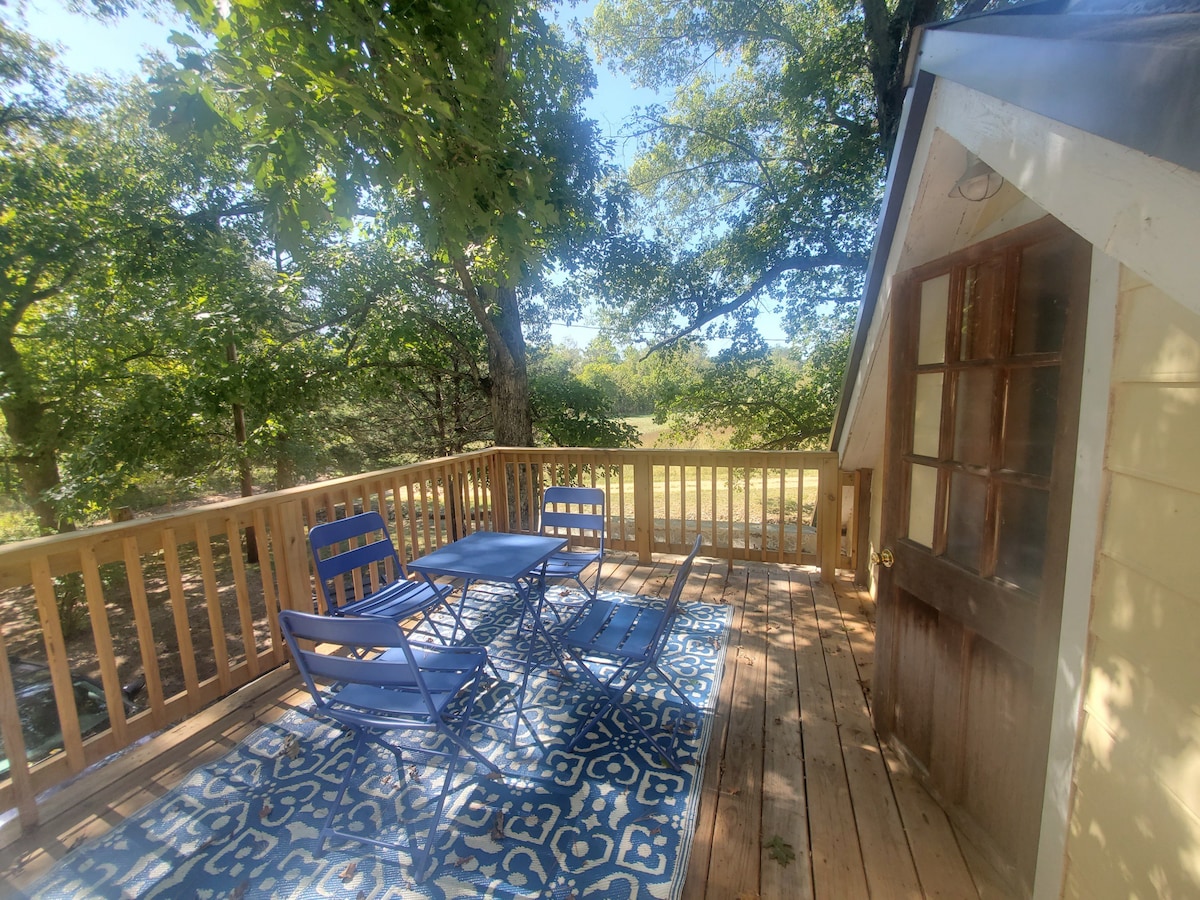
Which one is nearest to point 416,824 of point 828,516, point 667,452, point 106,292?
point 667,452

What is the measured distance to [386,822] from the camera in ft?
5.90

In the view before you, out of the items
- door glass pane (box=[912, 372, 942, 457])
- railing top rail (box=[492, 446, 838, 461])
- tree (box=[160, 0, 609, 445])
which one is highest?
tree (box=[160, 0, 609, 445])

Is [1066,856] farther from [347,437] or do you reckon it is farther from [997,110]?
[347,437]

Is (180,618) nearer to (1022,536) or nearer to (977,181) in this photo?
(1022,536)

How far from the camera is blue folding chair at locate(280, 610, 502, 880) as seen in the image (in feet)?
5.12

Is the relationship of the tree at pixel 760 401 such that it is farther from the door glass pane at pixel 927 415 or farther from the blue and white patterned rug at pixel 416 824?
the blue and white patterned rug at pixel 416 824

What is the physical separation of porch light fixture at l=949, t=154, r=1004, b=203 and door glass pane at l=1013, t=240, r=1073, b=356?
0.45 meters

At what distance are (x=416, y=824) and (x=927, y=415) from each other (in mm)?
2622

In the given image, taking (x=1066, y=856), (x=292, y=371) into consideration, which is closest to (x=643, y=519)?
(x=1066, y=856)

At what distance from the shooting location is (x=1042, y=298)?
4.90ft

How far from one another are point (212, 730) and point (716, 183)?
9.51 m

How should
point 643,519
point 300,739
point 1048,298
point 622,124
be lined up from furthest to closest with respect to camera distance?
1. point 622,124
2. point 643,519
3. point 300,739
4. point 1048,298

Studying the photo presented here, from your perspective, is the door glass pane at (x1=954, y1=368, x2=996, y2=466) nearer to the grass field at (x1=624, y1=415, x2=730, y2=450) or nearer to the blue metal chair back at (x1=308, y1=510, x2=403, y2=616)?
the blue metal chair back at (x1=308, y1=510, x2=403, y2=616)

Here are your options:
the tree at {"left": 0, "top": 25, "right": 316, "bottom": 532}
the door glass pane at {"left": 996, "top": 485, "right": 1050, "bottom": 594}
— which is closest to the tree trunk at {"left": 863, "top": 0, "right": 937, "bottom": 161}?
the door glass pane at {"left": 996, "top": 485, "right": 1050, "bottom": 594}
